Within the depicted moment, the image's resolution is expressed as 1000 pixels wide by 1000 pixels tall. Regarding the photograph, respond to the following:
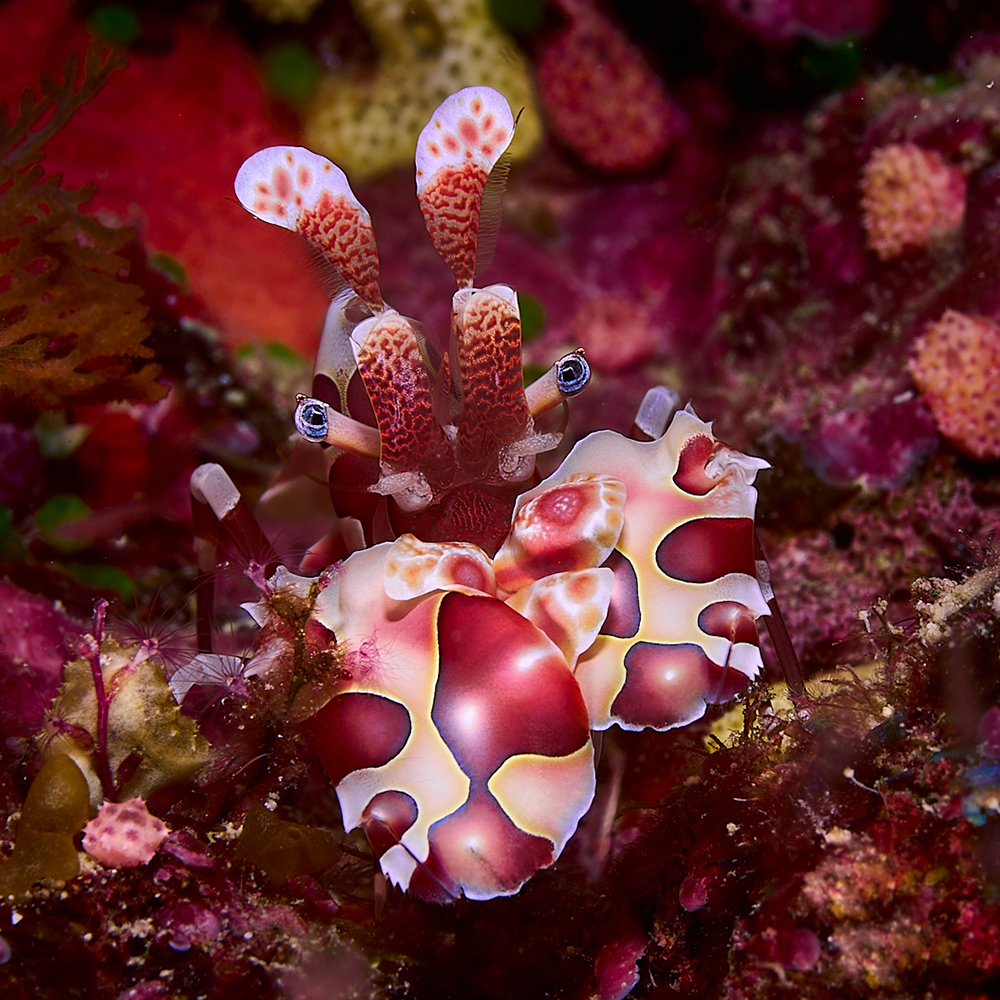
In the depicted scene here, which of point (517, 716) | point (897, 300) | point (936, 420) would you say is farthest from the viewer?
point (897, 300)

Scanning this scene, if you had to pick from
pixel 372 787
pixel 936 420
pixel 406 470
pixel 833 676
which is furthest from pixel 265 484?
pixel 936 420

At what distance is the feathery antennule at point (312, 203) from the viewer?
6.93 feet

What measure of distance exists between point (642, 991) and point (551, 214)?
187 inches

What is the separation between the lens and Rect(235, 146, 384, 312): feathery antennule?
211 cm

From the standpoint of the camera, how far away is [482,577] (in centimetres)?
191

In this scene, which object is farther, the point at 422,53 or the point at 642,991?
the point at 422,53

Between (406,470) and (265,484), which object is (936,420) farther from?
(265,484)

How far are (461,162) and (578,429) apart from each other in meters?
2.46

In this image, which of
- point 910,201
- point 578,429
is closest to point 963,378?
point 910,201

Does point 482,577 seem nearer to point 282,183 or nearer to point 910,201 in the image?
point 282,183

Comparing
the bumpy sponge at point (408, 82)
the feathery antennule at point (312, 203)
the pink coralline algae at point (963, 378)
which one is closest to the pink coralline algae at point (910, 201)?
the pink coralline algae at point (963, 378)

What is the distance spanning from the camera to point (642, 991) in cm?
182

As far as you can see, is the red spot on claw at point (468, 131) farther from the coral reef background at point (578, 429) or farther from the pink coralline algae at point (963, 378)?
the pink coralline algae at point (963, 378)

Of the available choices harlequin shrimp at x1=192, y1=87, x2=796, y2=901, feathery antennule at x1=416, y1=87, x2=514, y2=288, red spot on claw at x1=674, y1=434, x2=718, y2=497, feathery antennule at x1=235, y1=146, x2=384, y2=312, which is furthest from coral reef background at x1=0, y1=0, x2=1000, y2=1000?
feathery antennule at x1=416, y1=87, x2=514, y2=288
